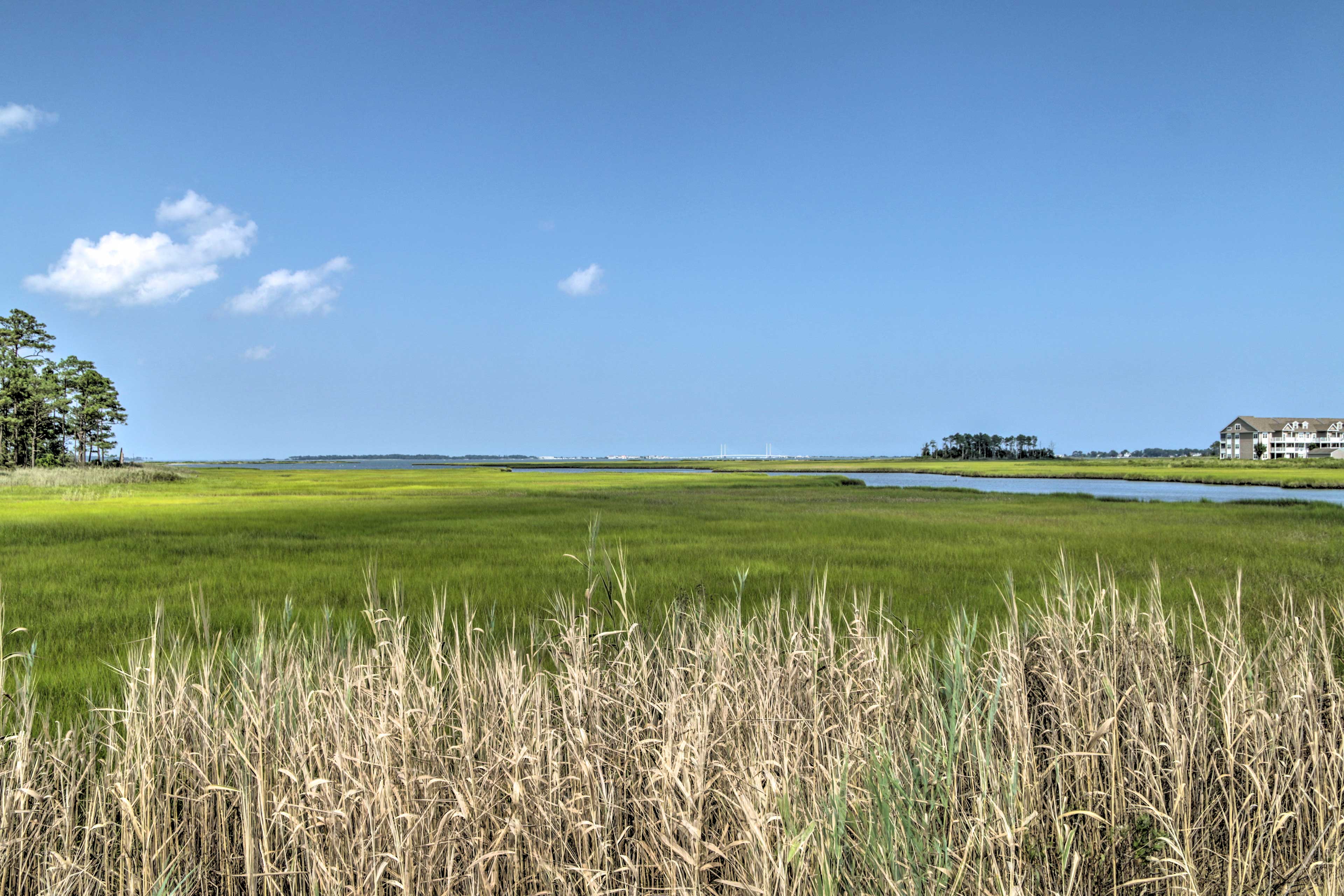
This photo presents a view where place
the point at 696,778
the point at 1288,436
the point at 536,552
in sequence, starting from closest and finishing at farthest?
the point at 696,778, the point at 536,552, the point at 1288,436

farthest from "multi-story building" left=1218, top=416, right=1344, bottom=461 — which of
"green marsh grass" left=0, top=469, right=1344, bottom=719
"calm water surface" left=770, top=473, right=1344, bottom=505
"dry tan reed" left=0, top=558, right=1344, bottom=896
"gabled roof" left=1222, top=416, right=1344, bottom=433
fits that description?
"dry tan reed" left=0, top=558, right=1344, bottom=896

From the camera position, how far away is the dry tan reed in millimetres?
2701

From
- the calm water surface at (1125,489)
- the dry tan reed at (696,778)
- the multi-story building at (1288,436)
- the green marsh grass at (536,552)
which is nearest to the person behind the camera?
the dry tan reed at (696,778)

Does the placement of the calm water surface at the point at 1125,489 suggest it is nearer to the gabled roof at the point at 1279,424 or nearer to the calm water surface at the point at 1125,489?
the calm water surface at the point at 1125,489

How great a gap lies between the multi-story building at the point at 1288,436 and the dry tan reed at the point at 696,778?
145 metres

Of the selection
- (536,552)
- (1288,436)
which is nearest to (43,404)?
(536,552)

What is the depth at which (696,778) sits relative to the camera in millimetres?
2863

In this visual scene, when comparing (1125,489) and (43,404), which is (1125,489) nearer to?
(1125,489)

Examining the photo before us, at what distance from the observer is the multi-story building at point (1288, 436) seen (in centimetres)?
11656

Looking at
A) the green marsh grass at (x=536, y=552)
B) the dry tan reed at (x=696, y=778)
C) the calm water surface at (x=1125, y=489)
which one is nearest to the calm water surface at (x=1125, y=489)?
the calm water surface at (x=1125, y=489)

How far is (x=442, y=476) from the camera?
7256cm

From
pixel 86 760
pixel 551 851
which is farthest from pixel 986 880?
pixel 86 760

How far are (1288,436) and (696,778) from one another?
158003 millimetres

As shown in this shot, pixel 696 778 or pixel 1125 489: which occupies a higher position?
pixel 696 778
